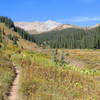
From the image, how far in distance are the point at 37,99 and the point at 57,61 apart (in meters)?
25.2

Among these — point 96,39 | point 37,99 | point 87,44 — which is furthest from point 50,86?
point 87,44

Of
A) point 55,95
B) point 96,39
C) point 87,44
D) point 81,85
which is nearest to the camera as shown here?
point 55,95

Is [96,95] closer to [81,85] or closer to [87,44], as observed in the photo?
[81,85]

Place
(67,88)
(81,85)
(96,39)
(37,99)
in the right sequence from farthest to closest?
1. (96,39)
2. (81,85)
3. (67,88)
4. (37,99)

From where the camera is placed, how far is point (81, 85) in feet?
47.9

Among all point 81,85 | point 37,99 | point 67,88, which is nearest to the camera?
point 37,99

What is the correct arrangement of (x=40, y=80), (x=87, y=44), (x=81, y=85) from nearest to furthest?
(x=81, y=85), (x=40, y=80), (x=87, y=44)

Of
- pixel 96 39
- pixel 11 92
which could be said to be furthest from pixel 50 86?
pixel 96 39

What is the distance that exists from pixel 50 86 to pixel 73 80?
209 cm

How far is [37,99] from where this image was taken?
11031 millimetres

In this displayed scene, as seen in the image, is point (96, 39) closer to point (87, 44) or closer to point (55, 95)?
point (87, 44)

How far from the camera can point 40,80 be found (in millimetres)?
15641

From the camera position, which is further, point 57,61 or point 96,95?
point 57,61

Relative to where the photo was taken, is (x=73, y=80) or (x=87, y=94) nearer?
(x=87, y=94)
